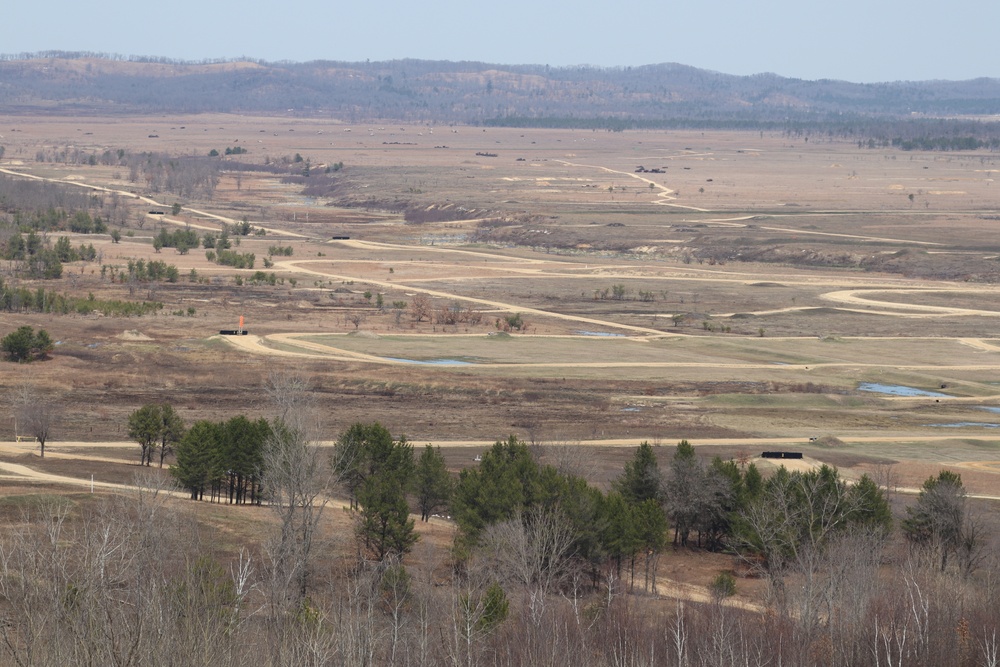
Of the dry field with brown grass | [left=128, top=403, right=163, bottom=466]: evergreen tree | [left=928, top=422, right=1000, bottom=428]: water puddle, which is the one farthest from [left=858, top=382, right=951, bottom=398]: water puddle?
[left=128, top=403, right=163, bottom=466]: evergreen tree

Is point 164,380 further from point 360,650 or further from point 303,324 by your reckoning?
point 360,650

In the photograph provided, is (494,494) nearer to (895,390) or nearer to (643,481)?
(643,481)

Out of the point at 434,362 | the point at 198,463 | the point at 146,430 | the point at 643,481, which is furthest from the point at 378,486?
the point at 434,362

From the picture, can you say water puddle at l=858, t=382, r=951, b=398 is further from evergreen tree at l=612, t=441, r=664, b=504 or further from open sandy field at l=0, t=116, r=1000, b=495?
evergreen tree at l=612, t=441, r=664, b=504

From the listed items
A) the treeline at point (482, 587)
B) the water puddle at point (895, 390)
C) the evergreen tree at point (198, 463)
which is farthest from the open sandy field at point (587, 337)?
the treeline at point (482, 587)

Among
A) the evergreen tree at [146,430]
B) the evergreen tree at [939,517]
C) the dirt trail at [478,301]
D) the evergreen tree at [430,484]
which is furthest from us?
the dirt trail at [478,301]

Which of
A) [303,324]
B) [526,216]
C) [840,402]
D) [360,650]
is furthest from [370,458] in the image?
[526,216]

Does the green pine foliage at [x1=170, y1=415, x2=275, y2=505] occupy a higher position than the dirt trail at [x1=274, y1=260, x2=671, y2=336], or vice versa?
the green pine foliage at [x1=170, y1=415, x2=275, y2=505]

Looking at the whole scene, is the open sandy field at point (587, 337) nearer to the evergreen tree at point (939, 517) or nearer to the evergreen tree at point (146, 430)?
the evergreen tree at point (146, 430)
